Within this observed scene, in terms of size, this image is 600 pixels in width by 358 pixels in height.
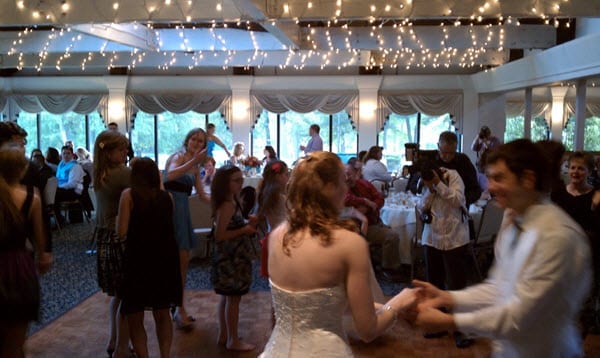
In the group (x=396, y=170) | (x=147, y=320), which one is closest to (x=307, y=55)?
(x=396, y=170)

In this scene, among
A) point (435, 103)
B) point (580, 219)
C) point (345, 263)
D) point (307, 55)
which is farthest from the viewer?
point (435, 103)

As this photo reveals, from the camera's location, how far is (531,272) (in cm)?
167

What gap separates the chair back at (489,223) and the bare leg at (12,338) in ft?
15.0

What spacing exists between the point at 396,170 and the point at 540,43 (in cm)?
522

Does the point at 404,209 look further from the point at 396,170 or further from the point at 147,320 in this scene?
the point at 396,170

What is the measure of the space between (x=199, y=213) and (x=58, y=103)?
31.5ft

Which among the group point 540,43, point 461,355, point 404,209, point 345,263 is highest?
point 540,43

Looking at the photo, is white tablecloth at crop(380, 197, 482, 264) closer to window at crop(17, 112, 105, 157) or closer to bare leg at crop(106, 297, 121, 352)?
bare leg at crop(106, 297, 121, 352)

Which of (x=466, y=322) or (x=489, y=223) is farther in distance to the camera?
(x=489, y=223)

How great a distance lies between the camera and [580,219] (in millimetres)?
3732

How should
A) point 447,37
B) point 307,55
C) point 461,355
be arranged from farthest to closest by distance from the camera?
point 307,55, point 447,37, point 461,355

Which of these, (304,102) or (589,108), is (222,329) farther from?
(589,108)

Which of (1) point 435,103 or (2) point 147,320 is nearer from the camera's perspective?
(2) point 147,320

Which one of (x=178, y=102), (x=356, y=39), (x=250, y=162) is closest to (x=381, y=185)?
(x=356, y=39)
